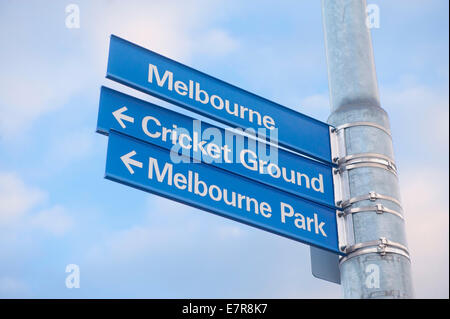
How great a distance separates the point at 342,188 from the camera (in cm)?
693

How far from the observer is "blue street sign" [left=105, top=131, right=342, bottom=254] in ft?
19.7

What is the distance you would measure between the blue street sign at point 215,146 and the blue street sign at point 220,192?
89 mm

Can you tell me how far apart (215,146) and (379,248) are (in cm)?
163

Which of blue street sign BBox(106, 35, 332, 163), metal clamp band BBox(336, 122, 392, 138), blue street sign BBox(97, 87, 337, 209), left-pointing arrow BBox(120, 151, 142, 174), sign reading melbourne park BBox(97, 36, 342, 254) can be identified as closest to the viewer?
left-pointing arrow BBox(120, 151, 142, 174)

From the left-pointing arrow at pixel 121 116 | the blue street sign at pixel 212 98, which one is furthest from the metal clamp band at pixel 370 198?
the left-pointing arrow at pixel 121 116

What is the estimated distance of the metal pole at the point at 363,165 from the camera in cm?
634

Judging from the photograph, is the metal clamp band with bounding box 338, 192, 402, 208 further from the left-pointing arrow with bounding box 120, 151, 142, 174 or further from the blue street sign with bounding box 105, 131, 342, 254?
the left-pointing arrow with bounding box 120, 151, 142, 174

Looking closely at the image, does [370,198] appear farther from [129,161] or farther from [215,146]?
[129,161]

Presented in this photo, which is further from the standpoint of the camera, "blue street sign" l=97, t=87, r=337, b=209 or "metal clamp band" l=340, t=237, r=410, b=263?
"metal clamp band" l=340, t=237, r=410, b=263

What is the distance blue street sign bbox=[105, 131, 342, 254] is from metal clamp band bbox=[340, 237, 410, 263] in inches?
6.1

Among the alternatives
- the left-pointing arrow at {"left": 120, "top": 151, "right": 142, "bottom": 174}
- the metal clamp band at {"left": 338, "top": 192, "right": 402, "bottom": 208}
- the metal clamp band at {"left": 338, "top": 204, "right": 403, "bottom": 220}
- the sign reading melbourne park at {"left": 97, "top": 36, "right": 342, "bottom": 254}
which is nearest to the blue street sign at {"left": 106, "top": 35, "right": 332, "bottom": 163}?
the sign reading melbourne park at {"left": 97, "top": 36, "right": 342, "bottom": 254}

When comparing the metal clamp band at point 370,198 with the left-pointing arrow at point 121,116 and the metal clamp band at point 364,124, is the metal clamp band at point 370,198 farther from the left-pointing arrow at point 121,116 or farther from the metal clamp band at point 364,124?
the left-pointing arrow at point 121,116
